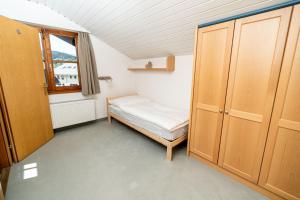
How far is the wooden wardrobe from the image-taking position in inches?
50.2

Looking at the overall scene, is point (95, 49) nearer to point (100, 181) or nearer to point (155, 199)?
point (100, 181)

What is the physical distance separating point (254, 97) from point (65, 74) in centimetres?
339

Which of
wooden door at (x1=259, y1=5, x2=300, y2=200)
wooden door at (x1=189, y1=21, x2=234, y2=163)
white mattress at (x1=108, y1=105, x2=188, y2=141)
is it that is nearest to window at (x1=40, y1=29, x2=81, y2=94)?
white mattress at (x1=108, y1=105, x2=188, y2=141)

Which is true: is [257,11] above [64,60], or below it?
above

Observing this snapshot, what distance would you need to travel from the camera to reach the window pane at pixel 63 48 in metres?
2.85

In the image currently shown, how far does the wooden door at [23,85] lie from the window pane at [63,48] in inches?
20.6

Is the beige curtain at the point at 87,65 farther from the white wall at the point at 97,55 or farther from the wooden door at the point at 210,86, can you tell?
the wooden door at the point at 210,86

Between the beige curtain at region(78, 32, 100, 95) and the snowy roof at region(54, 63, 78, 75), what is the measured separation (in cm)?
25

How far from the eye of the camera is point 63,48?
299cm

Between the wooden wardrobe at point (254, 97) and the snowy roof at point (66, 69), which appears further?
the snowy roof at point (66, 69)

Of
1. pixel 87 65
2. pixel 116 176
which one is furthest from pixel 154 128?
pixel 87 65

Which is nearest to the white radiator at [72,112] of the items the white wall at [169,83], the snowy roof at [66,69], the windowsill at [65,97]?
the windowsill at [65,97]

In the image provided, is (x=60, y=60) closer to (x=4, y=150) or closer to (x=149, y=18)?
(x=4, y=150)

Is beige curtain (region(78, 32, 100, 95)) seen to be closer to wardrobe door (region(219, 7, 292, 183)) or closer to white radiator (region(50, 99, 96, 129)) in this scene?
white radiator (region(50, 99, 96, 129))
